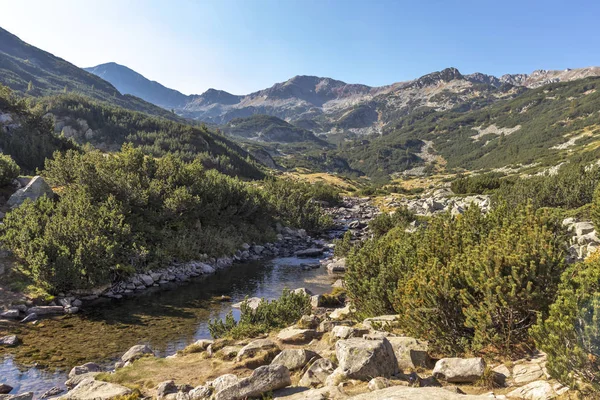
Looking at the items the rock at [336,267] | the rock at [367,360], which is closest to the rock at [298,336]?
the rock at [367,360]

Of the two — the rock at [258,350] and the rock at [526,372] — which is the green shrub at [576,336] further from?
the rock at [258,350]

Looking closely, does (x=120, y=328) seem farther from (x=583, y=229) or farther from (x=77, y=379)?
(x=583, y=229)

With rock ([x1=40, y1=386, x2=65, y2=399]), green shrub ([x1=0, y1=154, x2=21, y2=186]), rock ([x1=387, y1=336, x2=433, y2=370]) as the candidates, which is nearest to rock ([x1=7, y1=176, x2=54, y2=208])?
green shrub ([x1=0, y1=154, x2=21, y2=186])

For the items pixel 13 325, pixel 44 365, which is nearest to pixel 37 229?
pixel 13 325

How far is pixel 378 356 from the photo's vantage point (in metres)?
8.59

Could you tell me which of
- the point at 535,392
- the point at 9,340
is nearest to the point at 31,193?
the point at 9,340

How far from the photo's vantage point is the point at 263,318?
17.2m

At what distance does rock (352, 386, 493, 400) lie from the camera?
6.24 metres

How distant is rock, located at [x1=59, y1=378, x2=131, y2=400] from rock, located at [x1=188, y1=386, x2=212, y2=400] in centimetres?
252

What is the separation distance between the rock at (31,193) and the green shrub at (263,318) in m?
22.3

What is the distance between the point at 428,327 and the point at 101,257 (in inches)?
877

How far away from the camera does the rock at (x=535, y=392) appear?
6.55 m

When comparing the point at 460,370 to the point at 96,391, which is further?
the point at 96,391

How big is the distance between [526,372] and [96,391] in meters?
11.8
